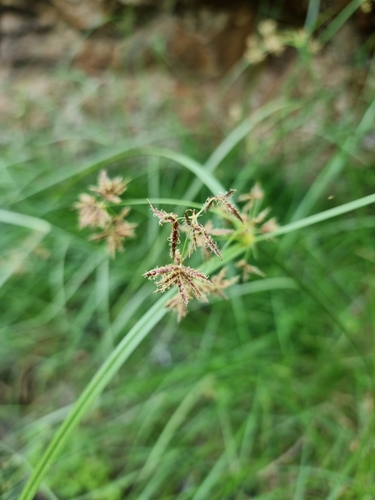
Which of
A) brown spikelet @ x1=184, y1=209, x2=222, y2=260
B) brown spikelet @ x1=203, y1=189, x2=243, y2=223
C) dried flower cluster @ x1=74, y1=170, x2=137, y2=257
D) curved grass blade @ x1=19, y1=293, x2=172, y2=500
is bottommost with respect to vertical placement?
curved grass blade @ x1=19, y1=293, x2=172, y2=500

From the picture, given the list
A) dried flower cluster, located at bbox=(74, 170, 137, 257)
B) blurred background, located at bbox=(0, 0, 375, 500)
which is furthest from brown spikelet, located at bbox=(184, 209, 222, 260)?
blurred background, located at bbox=(0, 0, 375, 500)

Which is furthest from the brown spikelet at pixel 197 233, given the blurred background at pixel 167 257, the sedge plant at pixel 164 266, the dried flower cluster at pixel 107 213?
the blurred background at pixel 167 257

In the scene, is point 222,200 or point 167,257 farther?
point 167,257

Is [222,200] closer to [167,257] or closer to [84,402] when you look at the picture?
[84,402]

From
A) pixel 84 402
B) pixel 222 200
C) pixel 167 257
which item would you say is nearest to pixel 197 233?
pixel 222 200

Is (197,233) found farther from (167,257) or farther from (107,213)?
(167,257)

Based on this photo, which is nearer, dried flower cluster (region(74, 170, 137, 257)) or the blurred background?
dried flower cluster (region(74, 170, 137, 257))

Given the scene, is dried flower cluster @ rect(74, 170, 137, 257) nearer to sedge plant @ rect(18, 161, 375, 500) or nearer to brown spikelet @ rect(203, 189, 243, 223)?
sedge plant @ rect(18, 161, 375, 500)

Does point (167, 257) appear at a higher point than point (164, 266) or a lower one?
higher

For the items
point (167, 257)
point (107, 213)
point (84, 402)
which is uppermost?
point (167, 257)

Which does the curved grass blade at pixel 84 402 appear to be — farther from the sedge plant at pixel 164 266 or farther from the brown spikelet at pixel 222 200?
the brown spikelet at pixel 222 200
